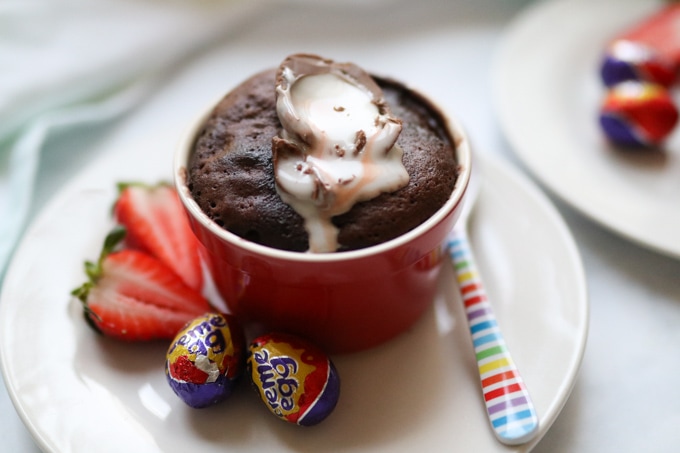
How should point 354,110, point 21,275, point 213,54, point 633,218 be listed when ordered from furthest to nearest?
point 213,54 → point 633,218 → point 21,275 → point 354,110

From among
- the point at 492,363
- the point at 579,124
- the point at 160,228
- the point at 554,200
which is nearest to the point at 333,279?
the point at 492,363

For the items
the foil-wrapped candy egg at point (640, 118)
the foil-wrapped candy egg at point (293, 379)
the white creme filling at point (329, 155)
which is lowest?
the foil-wrapped candy egg at point (640, 118)

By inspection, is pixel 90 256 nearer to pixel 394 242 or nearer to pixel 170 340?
pixel 170 340

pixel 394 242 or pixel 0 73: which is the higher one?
pixel 0 73

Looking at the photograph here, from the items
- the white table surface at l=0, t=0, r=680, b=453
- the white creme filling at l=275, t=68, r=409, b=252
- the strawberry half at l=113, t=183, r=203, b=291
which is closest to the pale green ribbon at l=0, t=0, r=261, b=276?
the white table surface at l=0, t=0, r=680, b=453

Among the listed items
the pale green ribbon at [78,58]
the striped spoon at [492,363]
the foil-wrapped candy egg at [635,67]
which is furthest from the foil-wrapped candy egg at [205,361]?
the foil-wrapped candy egg at [635,67]

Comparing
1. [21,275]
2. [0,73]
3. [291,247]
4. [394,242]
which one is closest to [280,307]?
[291,247]

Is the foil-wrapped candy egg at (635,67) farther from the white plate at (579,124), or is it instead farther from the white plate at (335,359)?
the white plate at (335,359)
